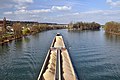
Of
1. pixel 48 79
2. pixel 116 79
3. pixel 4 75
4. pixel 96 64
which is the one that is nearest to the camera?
pixel 48 79

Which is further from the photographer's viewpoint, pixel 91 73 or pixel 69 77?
pixel 91 73

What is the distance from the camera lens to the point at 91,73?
44.7 ft

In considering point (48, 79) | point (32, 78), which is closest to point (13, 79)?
point (32, 78)

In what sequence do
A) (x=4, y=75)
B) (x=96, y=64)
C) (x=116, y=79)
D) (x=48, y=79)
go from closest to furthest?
(x=48, y=79), (x=116, y=79), (x=4, y=75), (x=96, y=64)

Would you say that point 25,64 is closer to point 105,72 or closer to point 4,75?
point 4,75

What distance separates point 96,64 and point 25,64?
17.6 feet

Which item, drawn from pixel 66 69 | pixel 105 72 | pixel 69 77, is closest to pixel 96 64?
pixel 105 72

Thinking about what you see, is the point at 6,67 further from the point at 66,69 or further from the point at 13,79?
the point at 66,69

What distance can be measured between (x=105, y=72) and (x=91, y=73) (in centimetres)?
99

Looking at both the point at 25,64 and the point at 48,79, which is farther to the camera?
the point at 25,64

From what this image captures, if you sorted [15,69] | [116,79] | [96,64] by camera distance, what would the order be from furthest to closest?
[96,64] → [15,69] → [116,79]

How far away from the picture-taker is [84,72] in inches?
549

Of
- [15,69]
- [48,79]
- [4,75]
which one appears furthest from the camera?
[15,69]

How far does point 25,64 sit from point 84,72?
197 inches
